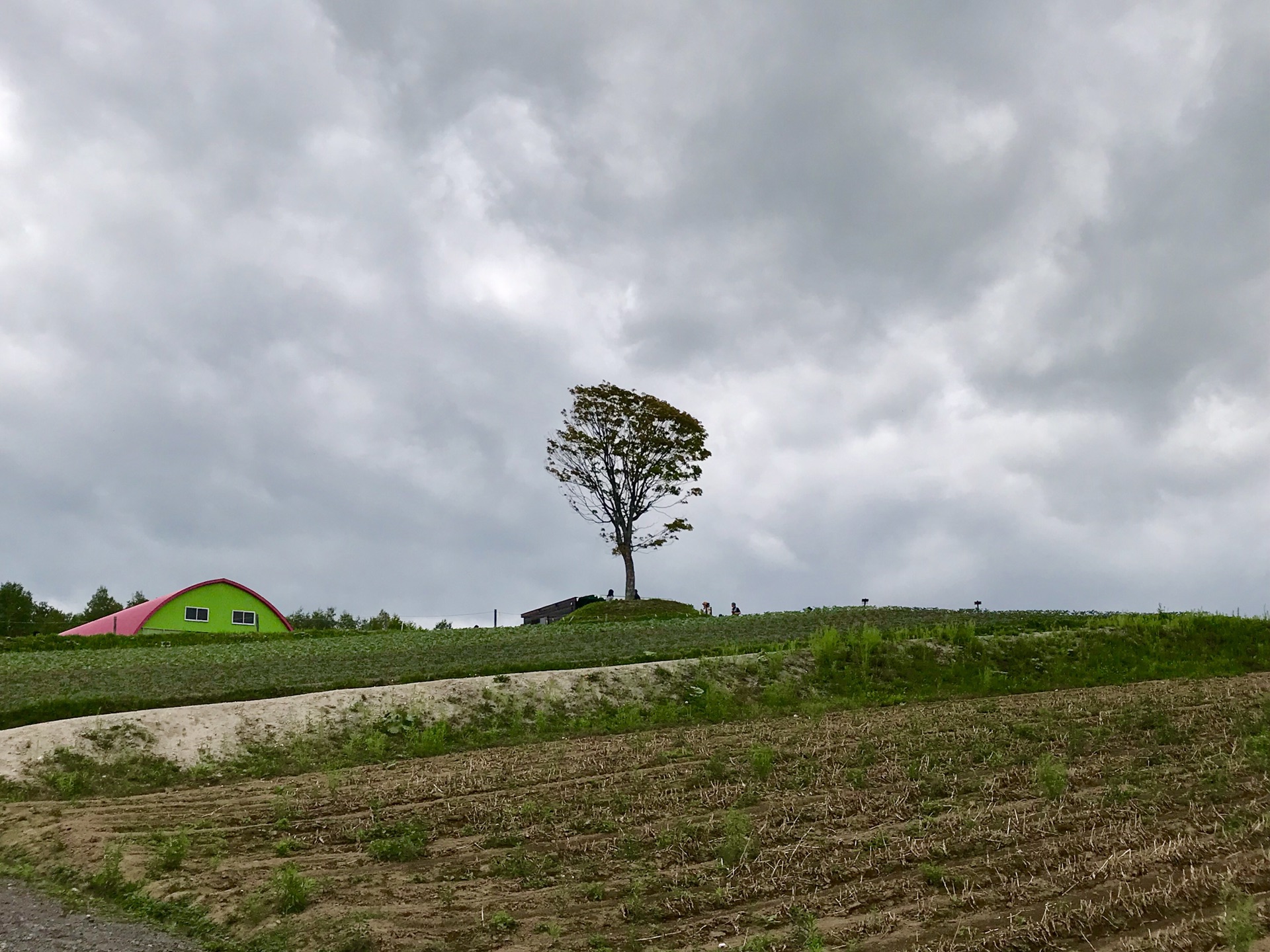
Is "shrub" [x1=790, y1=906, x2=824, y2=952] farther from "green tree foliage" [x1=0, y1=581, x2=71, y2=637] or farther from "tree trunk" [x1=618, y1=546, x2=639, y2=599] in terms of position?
"green tree foliage" [x1=0, y1=581, x2=71, y2=637]

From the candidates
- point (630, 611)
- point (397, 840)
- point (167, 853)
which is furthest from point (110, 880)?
point (630, 611)

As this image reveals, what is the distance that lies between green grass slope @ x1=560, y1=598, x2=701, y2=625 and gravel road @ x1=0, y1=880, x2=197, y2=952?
115 feet

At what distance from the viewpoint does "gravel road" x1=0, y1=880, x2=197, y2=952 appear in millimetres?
9570

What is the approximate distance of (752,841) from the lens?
435 inches

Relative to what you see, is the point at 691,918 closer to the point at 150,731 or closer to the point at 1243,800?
the point at 1243,800

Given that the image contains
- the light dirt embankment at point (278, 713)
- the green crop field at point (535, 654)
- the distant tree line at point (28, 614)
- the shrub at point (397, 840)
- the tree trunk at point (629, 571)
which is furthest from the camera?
the distant tree line at point (28, 614)

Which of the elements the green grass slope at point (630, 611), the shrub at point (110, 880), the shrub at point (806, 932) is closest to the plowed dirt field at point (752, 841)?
the shrub at point (806, 932)

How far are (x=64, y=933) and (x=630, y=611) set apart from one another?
40642 millimetres

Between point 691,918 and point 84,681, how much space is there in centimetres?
2204

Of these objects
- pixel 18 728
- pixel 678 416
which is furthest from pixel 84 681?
pixel 678 416

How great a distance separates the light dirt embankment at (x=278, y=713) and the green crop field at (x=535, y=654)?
185 centimetres

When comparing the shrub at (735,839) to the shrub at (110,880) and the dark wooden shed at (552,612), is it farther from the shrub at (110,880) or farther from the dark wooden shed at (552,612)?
the dark wooden shed at (552,612)

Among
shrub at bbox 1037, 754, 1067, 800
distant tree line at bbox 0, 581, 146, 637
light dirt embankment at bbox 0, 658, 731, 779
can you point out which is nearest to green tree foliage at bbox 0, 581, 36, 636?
distant tree line at bbox 0, 581, 146, 637

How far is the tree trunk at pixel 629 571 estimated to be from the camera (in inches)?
2218
